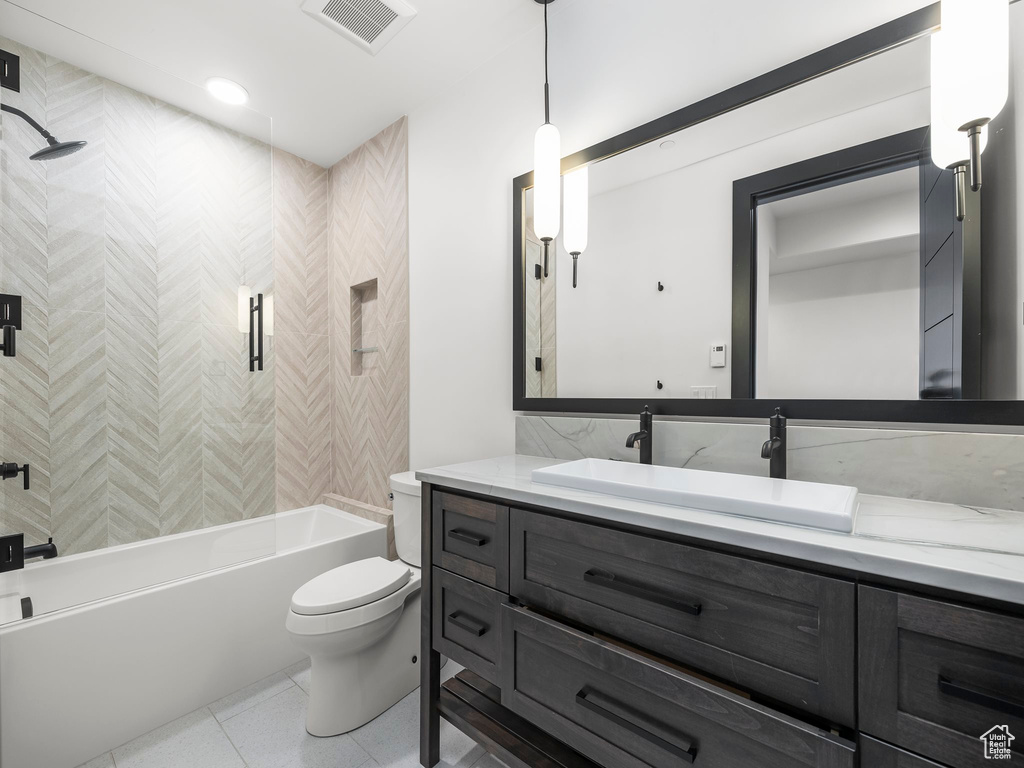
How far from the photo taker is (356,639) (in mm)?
1522

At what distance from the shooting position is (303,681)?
1848 mm

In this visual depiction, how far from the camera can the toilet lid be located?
149 cm

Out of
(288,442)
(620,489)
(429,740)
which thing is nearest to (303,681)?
(429,740)

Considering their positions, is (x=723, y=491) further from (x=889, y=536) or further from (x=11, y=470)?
(x=11, y=470)

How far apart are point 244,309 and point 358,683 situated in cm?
165

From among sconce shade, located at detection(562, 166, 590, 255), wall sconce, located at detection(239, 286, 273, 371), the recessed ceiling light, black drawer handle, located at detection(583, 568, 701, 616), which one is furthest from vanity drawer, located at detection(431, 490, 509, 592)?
the recessed ceiling light

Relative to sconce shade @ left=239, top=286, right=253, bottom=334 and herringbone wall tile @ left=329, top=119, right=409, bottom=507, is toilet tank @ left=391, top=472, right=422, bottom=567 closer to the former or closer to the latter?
herringbone wall tile @ left=329, top=119, right=409, bottom=507

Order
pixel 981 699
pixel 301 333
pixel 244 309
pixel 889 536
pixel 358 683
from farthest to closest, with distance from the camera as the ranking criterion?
pixel 301 333, pixel 244 309, pixel 358 683, pixel 889 536, pixel 981 699

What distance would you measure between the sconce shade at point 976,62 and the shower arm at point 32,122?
259 centimetres

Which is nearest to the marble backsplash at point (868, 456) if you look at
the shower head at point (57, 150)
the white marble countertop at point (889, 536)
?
the white marble countertop at point (889, 536)

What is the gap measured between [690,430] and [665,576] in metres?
0.57

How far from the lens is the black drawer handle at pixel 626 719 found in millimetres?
844

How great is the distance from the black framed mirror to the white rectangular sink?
8.4 inches

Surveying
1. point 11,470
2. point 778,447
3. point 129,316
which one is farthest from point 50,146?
point 778,447
